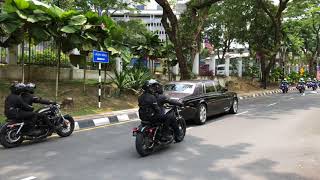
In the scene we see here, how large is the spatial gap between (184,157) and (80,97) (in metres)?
9.36

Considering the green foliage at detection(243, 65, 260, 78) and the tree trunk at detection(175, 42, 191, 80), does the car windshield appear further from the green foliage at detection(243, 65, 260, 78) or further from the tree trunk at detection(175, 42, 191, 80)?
the green foliage at detection(243, 65, 260, 78)

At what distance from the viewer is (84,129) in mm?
12547

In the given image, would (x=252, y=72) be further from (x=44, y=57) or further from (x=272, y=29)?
(x=44, y=57)

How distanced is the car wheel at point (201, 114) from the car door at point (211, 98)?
0.99ft

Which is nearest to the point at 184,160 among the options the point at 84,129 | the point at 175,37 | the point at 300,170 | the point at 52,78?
the point at 300,170

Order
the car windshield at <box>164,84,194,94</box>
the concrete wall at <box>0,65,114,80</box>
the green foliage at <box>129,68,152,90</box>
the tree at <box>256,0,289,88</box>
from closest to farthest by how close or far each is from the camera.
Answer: the car windshield at <box>164,84,194,94</box> → the concrete wall at <box>0,65,114,80</box> → the green foliage at <box>129,68,152,90</box> → the tree at <box>256,0,289,88</box>

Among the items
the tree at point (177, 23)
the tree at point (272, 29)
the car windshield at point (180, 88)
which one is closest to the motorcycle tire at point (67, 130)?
the car windshield at point (180, 88)

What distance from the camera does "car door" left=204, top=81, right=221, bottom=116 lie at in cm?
1413

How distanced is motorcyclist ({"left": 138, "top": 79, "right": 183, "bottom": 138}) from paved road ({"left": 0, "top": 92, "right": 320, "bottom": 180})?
0.69m

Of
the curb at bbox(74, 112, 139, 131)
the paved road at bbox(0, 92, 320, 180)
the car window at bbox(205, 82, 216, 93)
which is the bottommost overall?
the paved road at bbox(0, 92, 320, 180)

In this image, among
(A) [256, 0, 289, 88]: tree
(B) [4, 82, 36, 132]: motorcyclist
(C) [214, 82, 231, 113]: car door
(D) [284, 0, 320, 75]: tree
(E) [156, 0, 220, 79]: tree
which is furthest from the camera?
(D) [284, 0, 320, 75]: tree

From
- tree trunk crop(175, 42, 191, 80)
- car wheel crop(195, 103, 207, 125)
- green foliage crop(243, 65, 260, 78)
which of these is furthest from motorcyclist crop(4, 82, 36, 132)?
green foliage crop(243, 65, 260, 78)

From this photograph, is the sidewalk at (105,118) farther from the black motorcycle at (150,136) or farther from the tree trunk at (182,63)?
the tree trunk at (182,63)

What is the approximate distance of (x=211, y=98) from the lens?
47.1 feet
